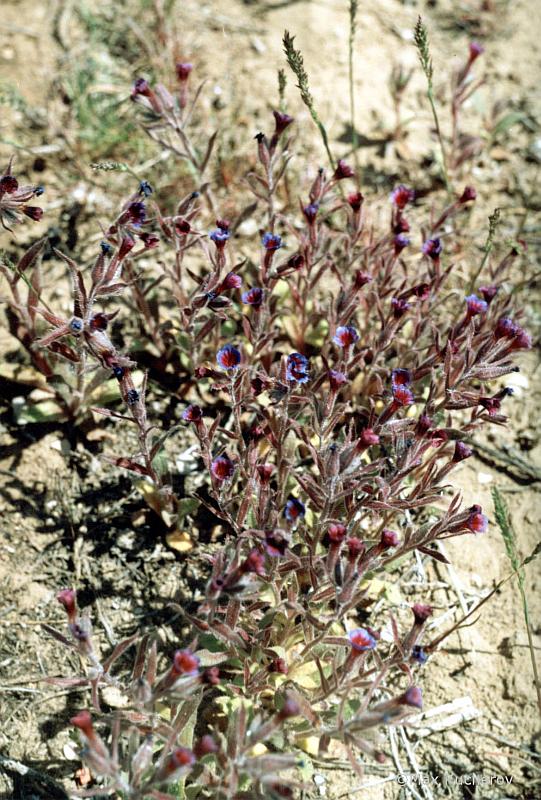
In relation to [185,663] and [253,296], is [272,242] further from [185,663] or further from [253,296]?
[185,663]

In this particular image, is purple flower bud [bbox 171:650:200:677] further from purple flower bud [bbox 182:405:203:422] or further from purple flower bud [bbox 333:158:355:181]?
purple flower bud [bbox 333:158:355:181]

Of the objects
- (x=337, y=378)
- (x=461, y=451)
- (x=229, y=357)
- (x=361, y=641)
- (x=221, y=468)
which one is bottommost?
(x=361, y=641)

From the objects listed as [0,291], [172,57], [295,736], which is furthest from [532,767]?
[172,57]

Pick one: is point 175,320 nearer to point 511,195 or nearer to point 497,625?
point 497,625

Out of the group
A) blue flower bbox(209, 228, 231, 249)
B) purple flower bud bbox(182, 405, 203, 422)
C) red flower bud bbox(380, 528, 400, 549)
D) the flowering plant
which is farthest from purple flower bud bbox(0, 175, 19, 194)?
red flower bud bbox(380, 528, 400, 549)

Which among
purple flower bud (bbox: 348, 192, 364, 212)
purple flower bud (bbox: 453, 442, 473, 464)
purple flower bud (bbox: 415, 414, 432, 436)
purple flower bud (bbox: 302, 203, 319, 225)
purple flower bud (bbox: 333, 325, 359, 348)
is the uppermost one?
purple flower bud (bbox: 348, 192, 364, 212)

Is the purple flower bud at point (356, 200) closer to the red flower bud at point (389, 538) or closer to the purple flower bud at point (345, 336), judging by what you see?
the purple flower bud at point (345, 336)

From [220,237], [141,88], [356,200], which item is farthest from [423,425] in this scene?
[141,88]
